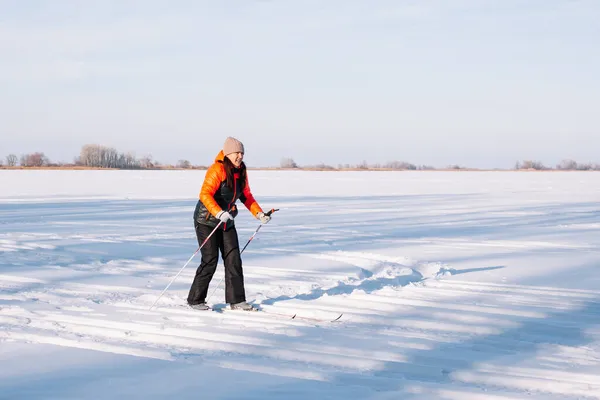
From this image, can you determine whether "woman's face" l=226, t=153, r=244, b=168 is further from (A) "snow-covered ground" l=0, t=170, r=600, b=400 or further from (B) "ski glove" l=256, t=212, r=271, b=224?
(A) "snow-covered ground" l=0, t=170, r=600, b=400

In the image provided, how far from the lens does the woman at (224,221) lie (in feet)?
19.1

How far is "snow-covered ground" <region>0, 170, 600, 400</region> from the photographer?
395 cm

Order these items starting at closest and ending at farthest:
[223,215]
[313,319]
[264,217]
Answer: [313,319] → [223,215] → [264,217]

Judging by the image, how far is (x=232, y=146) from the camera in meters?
5.76

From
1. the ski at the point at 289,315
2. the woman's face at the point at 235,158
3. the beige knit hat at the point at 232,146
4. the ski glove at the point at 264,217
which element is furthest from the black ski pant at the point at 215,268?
the beige knit hat at the point at 232,146

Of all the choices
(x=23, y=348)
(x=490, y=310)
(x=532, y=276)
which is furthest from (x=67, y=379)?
(x=532, y=276)

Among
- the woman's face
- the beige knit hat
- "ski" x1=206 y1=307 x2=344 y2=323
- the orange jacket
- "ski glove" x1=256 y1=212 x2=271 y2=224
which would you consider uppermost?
the beige knit hat

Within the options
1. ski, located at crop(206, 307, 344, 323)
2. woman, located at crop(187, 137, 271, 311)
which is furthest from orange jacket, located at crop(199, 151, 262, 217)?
ski, located at crop(206, 307, 344, 323)

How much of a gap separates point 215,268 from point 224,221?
0.50 m

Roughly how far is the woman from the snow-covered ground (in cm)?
29

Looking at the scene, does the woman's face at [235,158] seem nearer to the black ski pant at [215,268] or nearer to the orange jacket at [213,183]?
the orange jacket at [213,183]

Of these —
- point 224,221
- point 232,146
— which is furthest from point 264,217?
point 232,146

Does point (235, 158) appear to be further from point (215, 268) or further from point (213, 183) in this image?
point (215, 268)

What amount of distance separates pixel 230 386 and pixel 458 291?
145 inches
